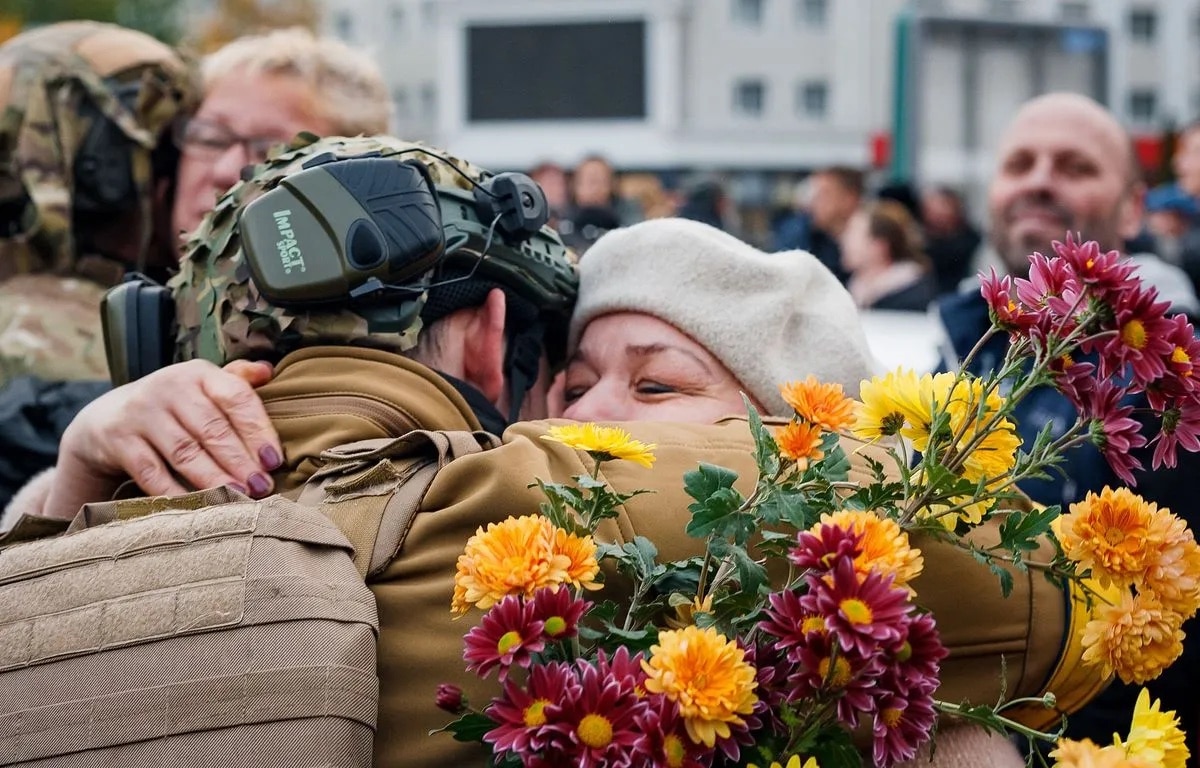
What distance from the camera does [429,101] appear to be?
153 ft

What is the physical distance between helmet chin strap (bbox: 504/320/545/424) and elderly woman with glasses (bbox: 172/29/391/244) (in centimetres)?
160

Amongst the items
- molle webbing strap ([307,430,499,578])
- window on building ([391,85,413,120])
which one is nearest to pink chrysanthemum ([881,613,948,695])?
molle webbing strap ([307,430,499,578])

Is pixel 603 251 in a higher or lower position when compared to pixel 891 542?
higher

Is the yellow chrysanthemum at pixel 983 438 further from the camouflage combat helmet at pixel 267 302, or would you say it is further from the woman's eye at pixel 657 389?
the woman's eye at pixel 657 389

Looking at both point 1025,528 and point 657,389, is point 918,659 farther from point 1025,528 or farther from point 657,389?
point 657,389

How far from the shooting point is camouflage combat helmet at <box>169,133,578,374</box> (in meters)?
2.18

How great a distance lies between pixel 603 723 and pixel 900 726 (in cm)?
30

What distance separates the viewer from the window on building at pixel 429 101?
46.3 metres

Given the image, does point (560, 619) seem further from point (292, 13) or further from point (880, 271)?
point (292, 13)

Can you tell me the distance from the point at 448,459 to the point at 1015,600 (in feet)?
2.34

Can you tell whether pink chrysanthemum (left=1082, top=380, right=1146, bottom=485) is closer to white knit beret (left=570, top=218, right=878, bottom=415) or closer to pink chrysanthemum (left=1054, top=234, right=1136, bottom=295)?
pink chrysanthemum (left=1054, top=234, right=1136, bottom=295)

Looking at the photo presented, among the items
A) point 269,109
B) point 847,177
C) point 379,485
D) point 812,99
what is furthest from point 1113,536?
point 812,99

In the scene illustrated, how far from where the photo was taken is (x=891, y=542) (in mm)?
1508

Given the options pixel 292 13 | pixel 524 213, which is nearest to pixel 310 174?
pixel 524 213
